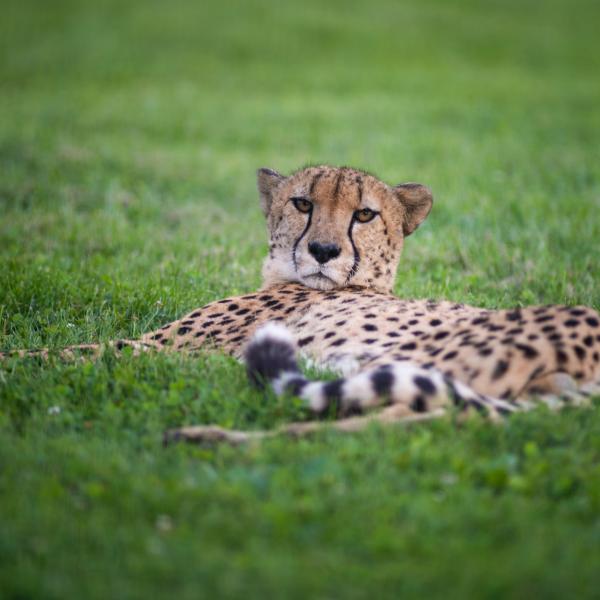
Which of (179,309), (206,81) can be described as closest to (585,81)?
(206,81)

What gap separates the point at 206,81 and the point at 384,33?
790 cm

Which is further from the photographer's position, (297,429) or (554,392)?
(554,392)

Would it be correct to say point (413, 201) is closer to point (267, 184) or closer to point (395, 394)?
point (267, 184)

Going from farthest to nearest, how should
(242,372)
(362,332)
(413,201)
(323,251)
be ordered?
1. (413,201)
2. (323,251)
3. (362,332)
4. (242,372)

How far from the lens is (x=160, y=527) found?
2.27 m

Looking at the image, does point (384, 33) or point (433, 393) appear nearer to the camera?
point (433, 393)

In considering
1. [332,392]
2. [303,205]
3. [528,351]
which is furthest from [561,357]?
[303,205]

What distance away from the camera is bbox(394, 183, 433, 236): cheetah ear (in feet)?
15.2

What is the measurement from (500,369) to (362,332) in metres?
0.72

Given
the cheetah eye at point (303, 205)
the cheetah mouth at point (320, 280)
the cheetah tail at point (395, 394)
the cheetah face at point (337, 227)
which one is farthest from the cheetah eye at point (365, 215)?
the cheetah tail at point (395, 394)

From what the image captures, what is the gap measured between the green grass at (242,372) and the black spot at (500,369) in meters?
0.22

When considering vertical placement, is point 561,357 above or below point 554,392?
above

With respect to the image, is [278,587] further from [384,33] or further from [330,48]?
[384,33]

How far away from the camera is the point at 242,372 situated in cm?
340
